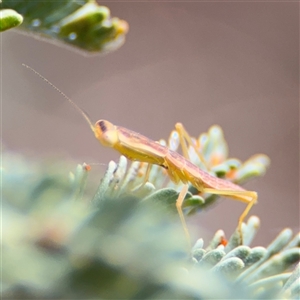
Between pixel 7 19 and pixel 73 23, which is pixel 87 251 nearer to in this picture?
pixel 7 19

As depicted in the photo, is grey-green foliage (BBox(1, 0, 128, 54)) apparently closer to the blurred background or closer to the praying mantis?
the praying mantis

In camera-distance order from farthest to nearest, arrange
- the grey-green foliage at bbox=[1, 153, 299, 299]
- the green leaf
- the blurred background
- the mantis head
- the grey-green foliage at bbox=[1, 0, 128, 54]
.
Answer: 1. the blurred background
2. the mantis head
3. the grey-green foliage at bbox=[1, 0, 128, 54]
4. the green leaf
5. the grey-green foliage at bbox=[1, 153, 299, 299]

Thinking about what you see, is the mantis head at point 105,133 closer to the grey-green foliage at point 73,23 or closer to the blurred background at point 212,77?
the grey-green foliage at point 73,23

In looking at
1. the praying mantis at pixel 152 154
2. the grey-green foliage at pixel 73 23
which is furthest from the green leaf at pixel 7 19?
the praying mantis at pixel 152 154

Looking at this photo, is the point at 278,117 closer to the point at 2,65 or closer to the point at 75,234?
the point at 2,65

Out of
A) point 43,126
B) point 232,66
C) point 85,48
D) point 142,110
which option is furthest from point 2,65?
point 232,66

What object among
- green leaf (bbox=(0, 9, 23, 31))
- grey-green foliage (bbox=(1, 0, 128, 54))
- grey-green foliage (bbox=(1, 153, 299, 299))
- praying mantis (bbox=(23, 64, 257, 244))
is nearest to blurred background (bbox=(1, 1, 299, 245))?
praying mantis (bbox=(23, 64, 257, 244))
